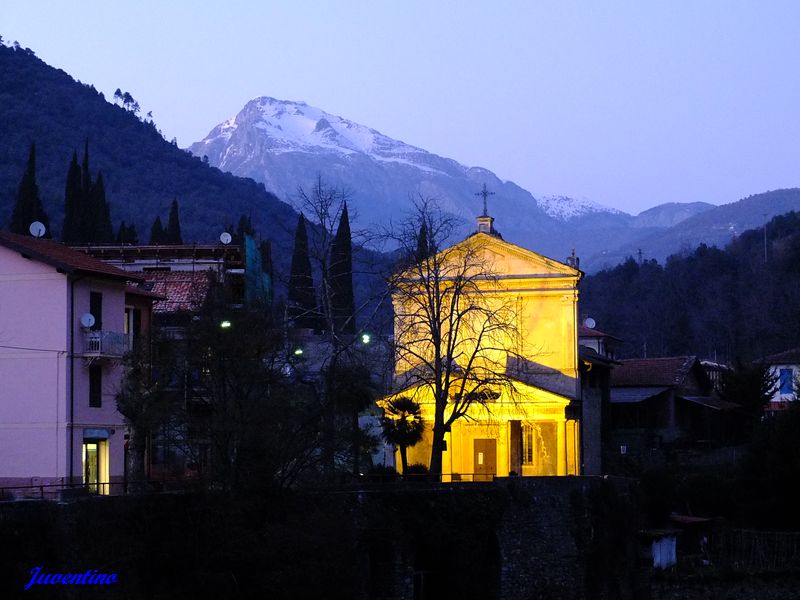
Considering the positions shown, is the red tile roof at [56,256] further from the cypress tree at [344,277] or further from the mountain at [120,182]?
the mountain at [120,182]

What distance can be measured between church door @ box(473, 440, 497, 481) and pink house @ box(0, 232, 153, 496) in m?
17.9

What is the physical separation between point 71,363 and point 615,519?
2122cm

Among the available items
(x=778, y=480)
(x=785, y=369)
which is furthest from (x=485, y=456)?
(x=785, y=369)

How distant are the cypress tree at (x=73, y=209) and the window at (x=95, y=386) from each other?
5027 cm

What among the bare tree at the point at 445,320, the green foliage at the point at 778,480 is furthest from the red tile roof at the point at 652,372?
the bare tree at the point at 445,320

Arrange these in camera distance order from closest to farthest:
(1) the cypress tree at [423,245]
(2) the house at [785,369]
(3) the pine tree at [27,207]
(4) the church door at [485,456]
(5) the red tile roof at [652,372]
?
1. (1) the cypress tree at [423,245]
2. (4) the church door at [485,456]
3. (5) the red tile roof at [652,372]
4. (2) the house at [785,369]
5. (3) the pine tree at [27,207]

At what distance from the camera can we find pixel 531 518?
47812mm

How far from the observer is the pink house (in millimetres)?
46875

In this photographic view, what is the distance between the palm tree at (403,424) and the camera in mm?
53156

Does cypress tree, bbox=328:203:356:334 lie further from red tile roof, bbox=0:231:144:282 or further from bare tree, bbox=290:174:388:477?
red tile roof, bbox=0:231:144:282

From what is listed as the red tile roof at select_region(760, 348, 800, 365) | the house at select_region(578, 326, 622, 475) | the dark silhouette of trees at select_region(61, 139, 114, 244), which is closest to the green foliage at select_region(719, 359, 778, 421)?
the house at select_region(578, 326, 622, 475)

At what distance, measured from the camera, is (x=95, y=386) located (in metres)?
49.3

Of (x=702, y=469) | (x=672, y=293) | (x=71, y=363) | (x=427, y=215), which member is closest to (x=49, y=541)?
(x=71, y=363)

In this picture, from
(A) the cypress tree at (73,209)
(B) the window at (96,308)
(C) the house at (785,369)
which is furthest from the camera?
(A) the cypress tree at (73,209)
